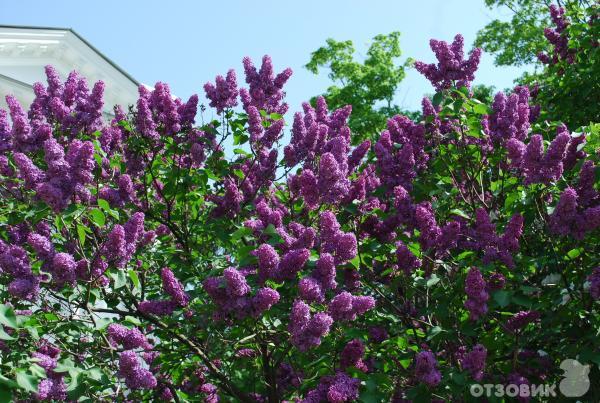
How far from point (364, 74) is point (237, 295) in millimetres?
25849

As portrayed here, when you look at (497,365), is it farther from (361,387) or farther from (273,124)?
(273,124)

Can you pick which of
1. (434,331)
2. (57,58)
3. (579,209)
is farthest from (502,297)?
(57,58)

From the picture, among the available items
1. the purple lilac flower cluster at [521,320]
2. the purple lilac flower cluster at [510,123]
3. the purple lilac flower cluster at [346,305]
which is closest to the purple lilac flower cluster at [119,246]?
the purple lilac flower cluster at [346,305]

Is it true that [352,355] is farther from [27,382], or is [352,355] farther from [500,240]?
[27,382]

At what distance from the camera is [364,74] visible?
2838 centimetres

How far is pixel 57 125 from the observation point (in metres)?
5.79

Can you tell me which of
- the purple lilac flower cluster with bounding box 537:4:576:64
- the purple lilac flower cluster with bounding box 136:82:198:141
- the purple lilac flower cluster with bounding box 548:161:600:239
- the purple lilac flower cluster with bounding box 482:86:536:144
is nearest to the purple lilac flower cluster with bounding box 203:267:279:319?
the purple lilac flower cluster with bounding box 548:161:600:239

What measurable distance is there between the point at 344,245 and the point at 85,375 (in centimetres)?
159

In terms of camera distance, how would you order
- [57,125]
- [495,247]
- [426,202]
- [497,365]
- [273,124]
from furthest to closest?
[57,125] < [273,124] < [426,202] < [497,365] < [495,247]

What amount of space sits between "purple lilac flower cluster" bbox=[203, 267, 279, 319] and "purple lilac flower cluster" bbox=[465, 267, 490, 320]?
1.02m

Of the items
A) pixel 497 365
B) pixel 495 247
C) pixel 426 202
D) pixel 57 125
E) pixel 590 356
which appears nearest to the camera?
pixel 590 356

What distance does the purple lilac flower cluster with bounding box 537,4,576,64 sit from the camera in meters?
9.45

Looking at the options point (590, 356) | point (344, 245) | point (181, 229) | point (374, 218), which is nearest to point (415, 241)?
point (374, 218)

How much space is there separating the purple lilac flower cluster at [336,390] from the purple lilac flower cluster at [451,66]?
2.85 metres
